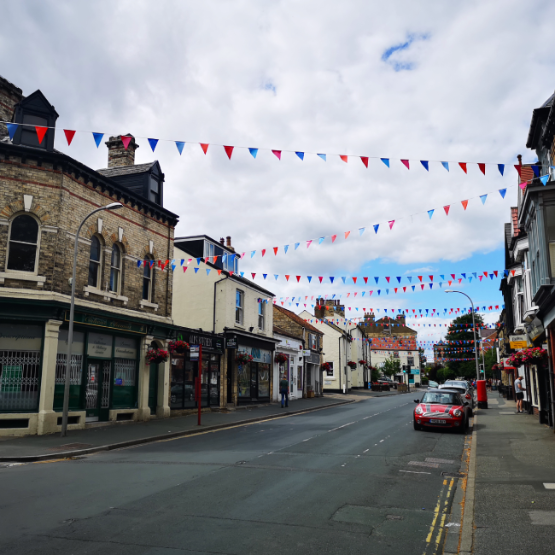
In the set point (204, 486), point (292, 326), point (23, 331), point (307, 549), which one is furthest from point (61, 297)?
point (292, 326)

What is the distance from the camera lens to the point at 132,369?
21.0m

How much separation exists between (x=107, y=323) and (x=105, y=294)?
1081mm

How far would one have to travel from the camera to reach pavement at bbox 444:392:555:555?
5.90 m

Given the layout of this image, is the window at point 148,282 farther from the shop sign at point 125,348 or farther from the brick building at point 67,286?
the shop sign at point 125,348

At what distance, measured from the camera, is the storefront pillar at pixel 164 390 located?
2217cm

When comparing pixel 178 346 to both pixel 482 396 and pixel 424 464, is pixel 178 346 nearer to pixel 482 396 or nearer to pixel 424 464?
pixel 424 464

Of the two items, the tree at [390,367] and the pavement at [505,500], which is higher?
the tree at [390,367]

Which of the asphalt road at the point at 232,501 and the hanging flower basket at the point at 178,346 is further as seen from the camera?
the hanging flower basket at the point at 178,346

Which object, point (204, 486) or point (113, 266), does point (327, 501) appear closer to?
point (204, 486)

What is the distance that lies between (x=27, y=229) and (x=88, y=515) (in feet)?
40.6

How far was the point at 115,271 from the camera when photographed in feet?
66.8

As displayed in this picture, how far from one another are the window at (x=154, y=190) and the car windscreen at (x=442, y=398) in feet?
45.8

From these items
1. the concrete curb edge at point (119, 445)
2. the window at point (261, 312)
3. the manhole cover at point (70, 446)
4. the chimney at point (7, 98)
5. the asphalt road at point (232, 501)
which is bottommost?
the concrete curb edge at point (119, 445)

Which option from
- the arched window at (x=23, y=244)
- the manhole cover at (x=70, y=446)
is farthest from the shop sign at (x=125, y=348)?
the manhole cover at (x=70, y=446)
